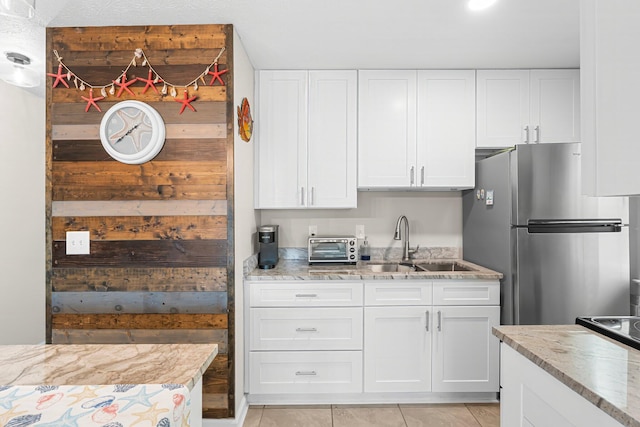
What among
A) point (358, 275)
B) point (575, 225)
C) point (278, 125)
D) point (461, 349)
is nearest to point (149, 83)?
point (278, 125)

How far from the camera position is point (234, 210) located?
7.27 feet

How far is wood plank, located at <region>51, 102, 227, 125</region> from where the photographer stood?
2186 mm

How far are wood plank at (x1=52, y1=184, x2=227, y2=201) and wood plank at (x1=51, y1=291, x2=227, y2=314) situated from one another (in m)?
0.57

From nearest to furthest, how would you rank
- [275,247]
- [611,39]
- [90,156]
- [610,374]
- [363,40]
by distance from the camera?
[611,39] → [610,374] → [90,156] → [363,40] → [275,247]

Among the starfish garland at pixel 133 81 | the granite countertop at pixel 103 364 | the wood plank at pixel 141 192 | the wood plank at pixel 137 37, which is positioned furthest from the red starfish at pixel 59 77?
the granite countertop at pixel 103 364

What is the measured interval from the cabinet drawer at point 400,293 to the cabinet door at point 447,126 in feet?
2.70

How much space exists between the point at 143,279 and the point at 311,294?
3.50 ft

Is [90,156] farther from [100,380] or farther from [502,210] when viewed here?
[502,210]

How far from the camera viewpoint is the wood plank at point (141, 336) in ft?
7.20

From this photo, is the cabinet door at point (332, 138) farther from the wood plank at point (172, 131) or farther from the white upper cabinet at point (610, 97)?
the white upper cabinet at point (610, 97)

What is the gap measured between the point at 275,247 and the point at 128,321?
1087mm

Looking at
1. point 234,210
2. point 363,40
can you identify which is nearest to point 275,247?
point 234,210

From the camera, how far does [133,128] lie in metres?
2.18

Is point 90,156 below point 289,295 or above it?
above
